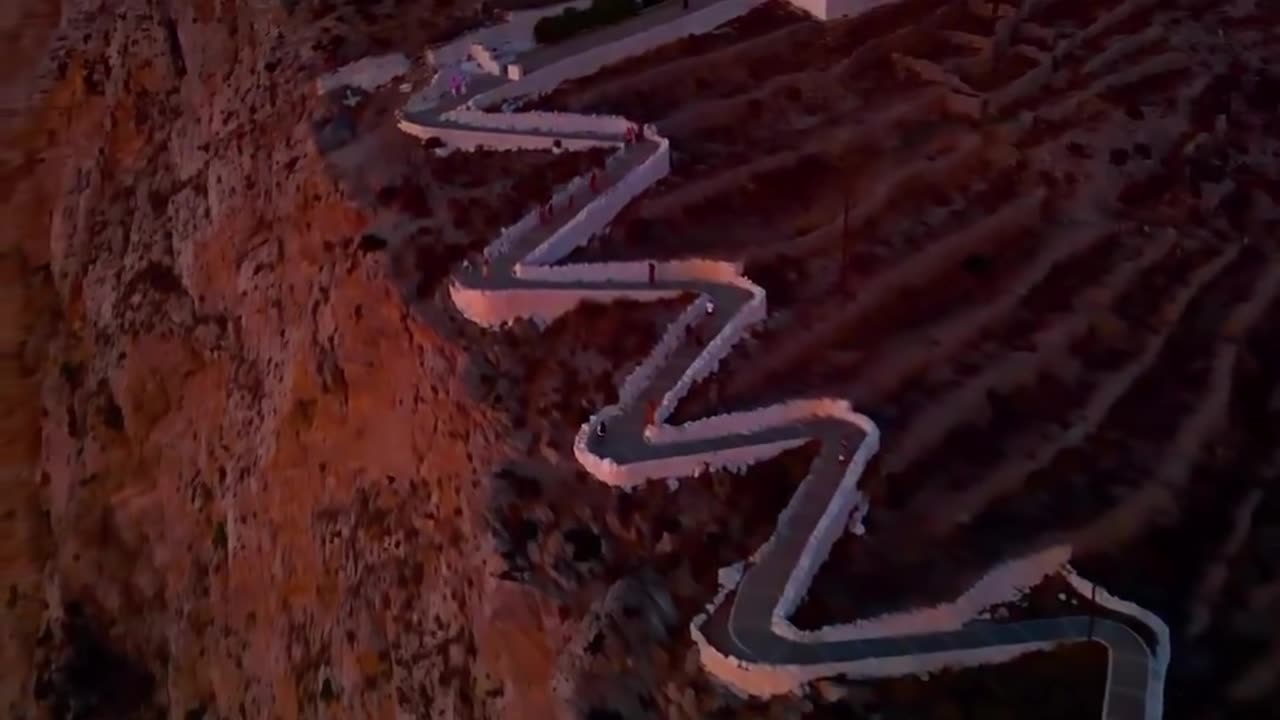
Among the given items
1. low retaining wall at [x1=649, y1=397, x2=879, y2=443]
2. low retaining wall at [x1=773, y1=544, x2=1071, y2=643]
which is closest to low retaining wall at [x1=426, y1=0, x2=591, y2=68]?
low retaining wall at [x1=649, y1=397, x2=879, y2=443]

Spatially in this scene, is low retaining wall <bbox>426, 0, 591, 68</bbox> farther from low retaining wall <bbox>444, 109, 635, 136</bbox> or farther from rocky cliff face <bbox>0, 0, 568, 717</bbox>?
low retaining wall <bbox>444, 109, 635, 136</bbox>

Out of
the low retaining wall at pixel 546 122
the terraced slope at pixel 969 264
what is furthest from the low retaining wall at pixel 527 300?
the low retaining wall at pixel 546 122

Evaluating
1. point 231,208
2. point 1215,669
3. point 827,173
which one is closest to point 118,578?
point 231,208

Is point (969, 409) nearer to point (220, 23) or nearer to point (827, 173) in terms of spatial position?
point (827, 173)

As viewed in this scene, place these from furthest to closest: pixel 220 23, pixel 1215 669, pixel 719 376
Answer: pixel 220 23
pixel 719 376
pixel 1215 669

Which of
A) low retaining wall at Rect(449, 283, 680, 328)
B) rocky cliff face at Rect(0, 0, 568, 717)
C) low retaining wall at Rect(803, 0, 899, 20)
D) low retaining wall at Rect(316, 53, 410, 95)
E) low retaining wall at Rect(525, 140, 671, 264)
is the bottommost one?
rocky cliff face at Rect(0, 0, 568, 717)

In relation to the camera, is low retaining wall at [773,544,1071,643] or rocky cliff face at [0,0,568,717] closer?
low retaining wall at [773,544,1071,643]
